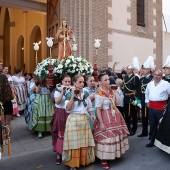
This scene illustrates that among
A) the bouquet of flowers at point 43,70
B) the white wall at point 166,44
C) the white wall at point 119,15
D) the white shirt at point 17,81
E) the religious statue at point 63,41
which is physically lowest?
the white shirt at point 17,81

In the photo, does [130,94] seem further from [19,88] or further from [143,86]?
[19,88]

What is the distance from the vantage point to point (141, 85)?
6.70 metres

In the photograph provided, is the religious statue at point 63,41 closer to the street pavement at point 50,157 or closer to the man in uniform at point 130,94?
the man in uniform at point 130,94

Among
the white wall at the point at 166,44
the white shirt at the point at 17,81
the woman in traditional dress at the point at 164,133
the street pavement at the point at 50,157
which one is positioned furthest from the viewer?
A: the white wall at the point at 166,44

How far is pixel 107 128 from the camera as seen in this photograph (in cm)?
426

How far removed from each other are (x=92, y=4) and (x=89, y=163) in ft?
24.4

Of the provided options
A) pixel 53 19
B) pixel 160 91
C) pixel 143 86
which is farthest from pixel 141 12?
pixel 160 91

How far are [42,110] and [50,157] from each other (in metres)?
1.61

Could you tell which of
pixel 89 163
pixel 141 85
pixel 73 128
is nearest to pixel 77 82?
pixel 73 128

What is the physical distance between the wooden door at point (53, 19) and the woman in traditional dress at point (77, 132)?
262 inches

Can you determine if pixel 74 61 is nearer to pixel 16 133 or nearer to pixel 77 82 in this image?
pixel 77 82

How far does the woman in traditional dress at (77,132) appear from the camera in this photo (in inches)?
160

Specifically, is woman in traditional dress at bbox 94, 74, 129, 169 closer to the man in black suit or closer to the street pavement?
the street pavement

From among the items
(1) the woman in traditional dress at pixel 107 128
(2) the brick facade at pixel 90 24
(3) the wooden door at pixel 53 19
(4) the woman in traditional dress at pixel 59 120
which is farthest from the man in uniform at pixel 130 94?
(3) the wooden door at pixel 53 19
